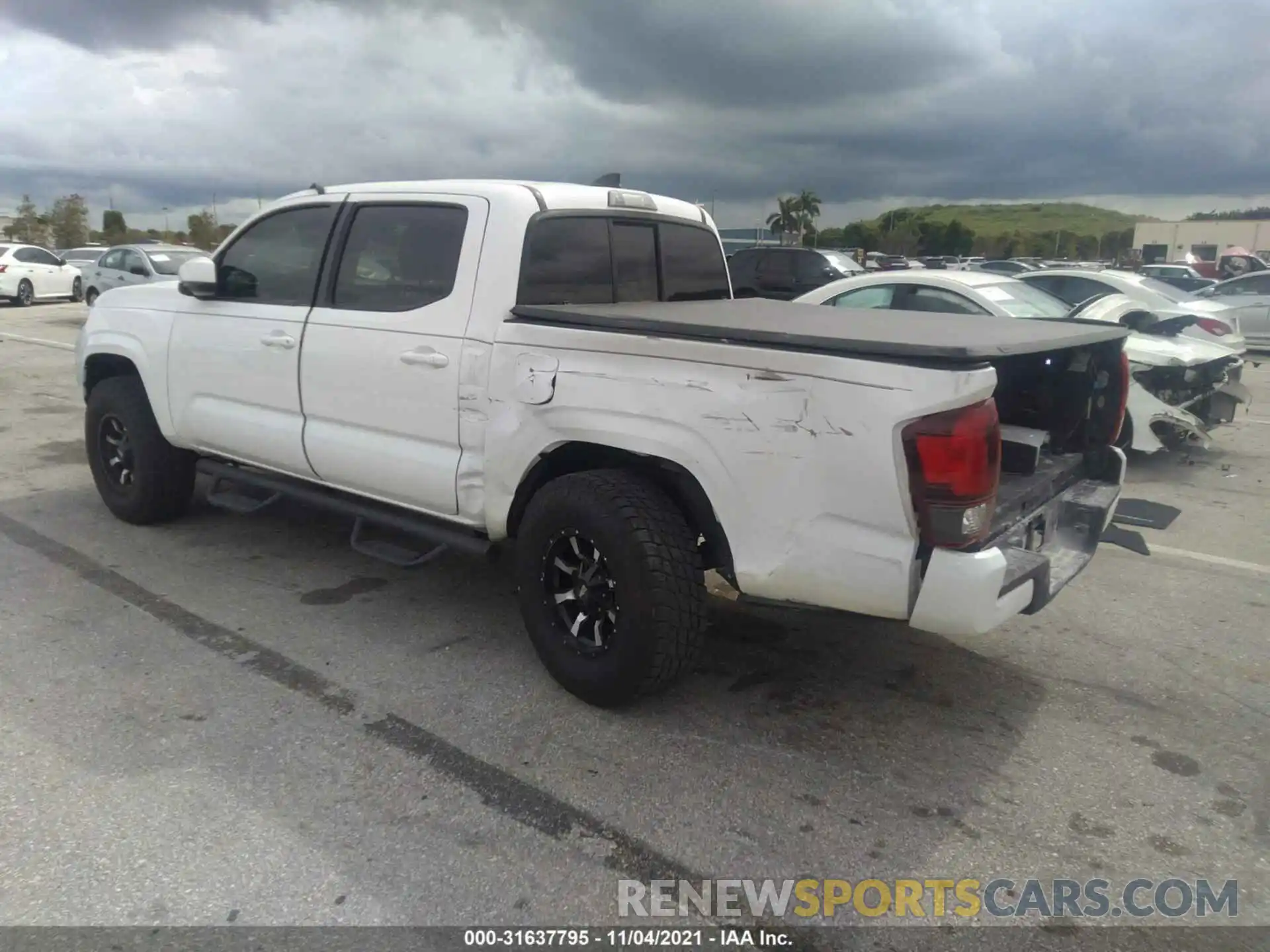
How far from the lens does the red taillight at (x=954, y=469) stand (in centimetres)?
272

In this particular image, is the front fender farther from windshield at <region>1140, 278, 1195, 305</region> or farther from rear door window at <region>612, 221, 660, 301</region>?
windshield at <region>1140, 278, 1195, 305</region>

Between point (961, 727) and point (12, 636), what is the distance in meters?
3.97

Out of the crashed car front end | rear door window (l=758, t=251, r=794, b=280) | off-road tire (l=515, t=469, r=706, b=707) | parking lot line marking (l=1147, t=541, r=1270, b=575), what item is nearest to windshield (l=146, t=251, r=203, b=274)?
rear door window (l=758, t=251, r=794, b=280)

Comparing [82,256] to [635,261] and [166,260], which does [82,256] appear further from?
[635,261]

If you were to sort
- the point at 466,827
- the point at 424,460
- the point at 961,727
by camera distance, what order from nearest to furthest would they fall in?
the point at 466,827 < the point at 961,727 < the point at 424,460

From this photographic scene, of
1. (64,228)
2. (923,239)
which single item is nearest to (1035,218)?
(923,239)

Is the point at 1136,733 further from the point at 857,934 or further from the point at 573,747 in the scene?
the point at 573,747

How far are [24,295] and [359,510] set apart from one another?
2456cm

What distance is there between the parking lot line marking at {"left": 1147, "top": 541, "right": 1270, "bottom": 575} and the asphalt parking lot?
0.19m

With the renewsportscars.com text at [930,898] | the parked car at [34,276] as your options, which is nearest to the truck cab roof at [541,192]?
the renewsportscars.com text at [930,898]

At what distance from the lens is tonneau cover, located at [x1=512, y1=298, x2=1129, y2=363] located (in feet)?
9.11

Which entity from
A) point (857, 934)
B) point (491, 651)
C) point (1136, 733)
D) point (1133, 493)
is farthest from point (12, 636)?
point (1133, 493)

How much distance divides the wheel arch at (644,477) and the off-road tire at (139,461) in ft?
8.94

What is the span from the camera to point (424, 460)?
3943mm
